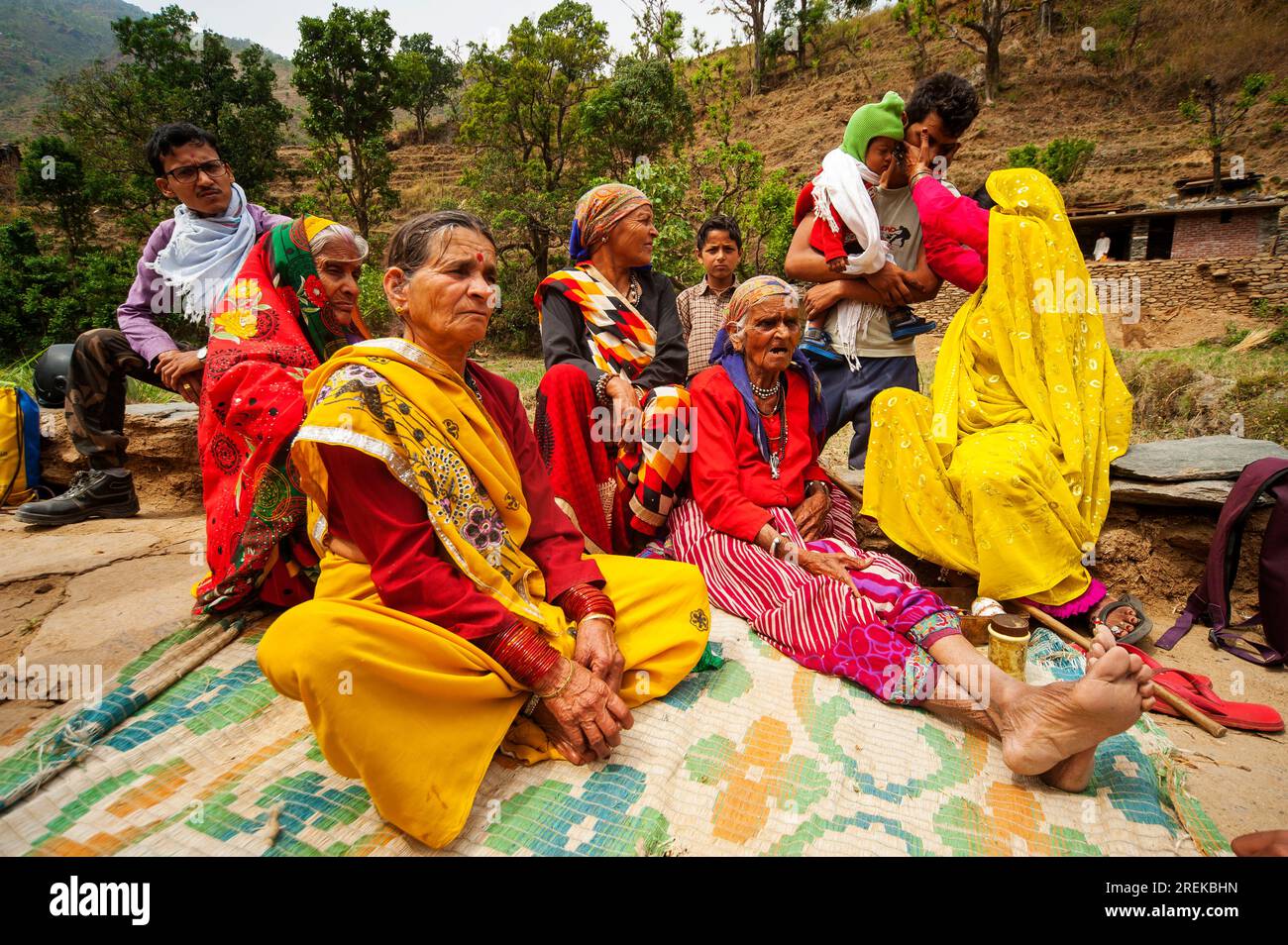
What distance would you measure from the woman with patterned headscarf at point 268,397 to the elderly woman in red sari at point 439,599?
2.08ft

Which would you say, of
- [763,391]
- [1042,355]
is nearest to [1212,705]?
[1042,355]

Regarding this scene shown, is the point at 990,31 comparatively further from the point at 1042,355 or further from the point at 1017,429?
the point at 1017,429

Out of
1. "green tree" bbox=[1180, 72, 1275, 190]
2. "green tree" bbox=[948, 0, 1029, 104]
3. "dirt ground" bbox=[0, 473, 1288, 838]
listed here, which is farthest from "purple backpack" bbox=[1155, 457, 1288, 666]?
"green tree" bbox=[948, 0, 1029, 104]

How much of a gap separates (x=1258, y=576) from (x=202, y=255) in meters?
5.15

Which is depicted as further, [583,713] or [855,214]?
[855,214]

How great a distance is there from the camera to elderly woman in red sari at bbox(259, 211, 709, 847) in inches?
58.4

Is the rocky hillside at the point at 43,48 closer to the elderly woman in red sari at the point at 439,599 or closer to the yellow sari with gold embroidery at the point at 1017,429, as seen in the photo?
the elderly woman in red sari at the point at 439,599

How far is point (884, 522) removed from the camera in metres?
3.06

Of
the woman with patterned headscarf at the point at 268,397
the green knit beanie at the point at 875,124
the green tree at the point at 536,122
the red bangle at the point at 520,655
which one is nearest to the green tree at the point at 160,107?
the green tree at the point at 536,122

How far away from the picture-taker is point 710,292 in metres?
4.73

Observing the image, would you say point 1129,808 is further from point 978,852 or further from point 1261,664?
point 1261,664

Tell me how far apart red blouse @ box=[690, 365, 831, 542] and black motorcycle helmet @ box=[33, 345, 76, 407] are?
4.35 metres

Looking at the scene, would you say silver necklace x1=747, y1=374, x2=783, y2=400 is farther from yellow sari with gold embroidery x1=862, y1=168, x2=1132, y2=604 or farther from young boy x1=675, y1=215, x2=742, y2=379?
young boy x1=675, y1=215, x2=742, y2=379
